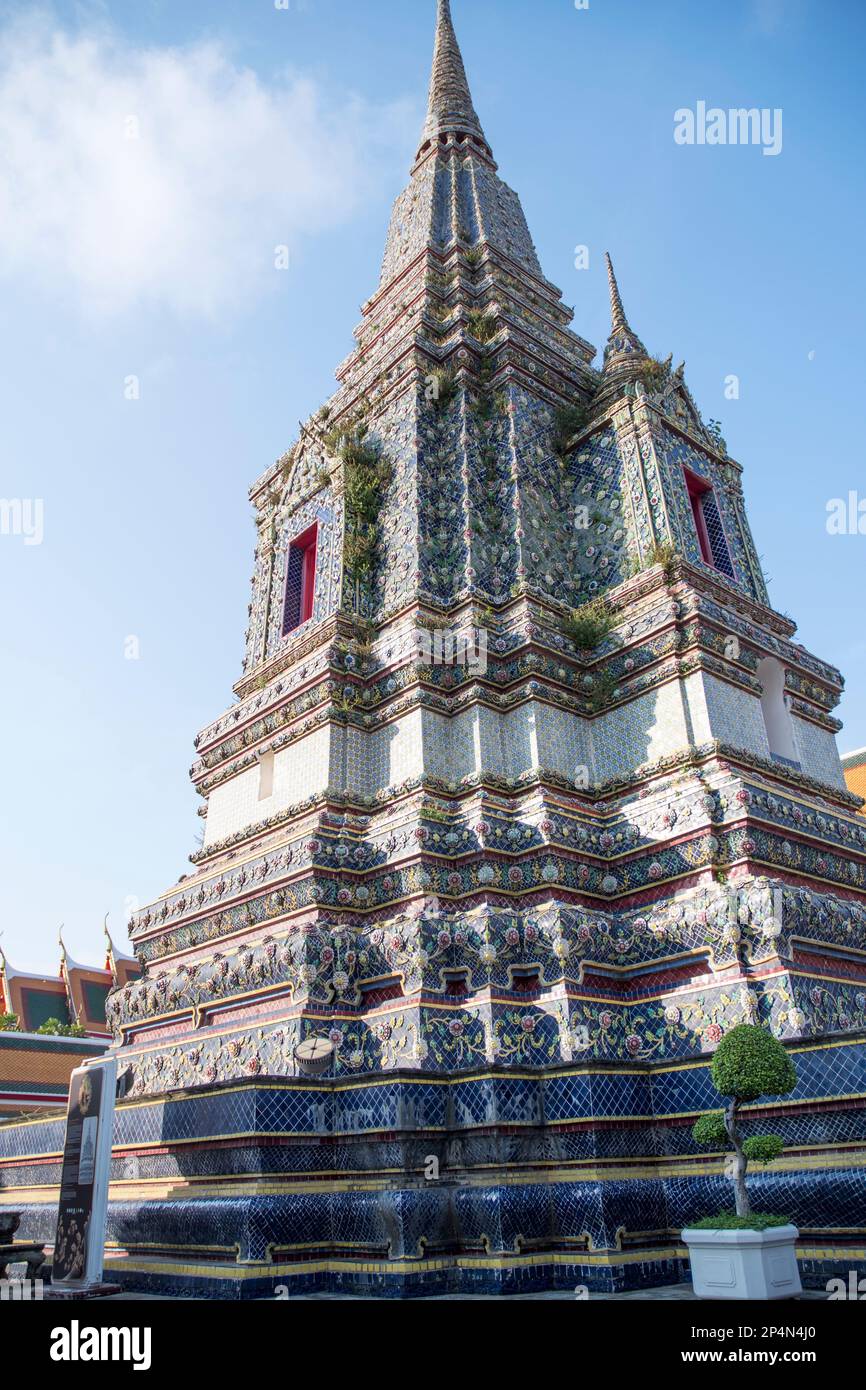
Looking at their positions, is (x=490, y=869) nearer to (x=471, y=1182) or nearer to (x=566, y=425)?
(x=471, y=1182)

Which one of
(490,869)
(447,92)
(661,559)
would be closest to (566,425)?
(661,559)

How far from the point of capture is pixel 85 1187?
23.6 feet

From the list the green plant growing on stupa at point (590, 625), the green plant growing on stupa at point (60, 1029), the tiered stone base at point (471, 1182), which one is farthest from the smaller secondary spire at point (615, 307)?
the green plant growing on stupa at point (60, 1029)

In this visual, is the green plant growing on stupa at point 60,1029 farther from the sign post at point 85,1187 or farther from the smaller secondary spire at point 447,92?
the smaller secondary spire at point 447,92

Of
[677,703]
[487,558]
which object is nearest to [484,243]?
[487,558]

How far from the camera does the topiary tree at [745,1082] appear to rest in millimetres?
6195

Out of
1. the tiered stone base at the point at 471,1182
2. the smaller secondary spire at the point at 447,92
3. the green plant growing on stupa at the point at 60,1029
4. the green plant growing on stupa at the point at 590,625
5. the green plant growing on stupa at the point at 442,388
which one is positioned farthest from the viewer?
the green plant growing on stupa at the point at 60,1029

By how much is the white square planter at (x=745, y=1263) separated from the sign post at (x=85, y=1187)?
13.7 ft

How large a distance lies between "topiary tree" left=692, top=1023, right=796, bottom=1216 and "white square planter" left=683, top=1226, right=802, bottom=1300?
1.27 feet

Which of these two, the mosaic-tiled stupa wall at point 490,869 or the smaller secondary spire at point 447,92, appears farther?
the smaller secondary spire at point 447,92

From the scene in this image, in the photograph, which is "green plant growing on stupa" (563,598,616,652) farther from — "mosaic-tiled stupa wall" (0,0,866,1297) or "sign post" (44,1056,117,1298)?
"sign post" (44,1056,117,1298)

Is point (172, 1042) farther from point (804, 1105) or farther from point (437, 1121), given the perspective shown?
point (804, 1105)

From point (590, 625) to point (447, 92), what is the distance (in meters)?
17.0
